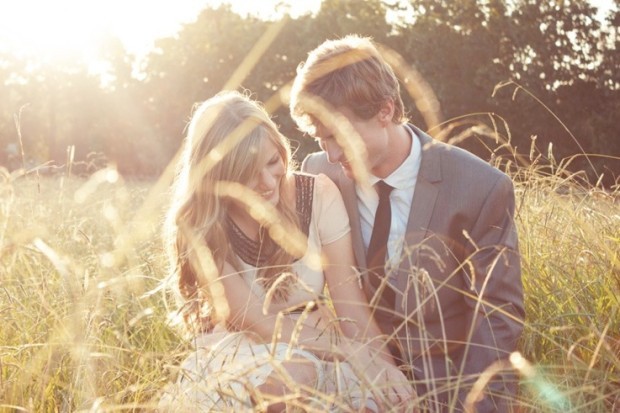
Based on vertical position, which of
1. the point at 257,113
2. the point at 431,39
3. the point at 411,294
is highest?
the point at 257,113

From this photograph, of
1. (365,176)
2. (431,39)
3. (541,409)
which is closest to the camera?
(541,409)

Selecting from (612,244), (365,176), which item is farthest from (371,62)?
(612,244)

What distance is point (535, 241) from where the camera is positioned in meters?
3.68

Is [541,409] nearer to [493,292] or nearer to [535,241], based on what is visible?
[493,292]

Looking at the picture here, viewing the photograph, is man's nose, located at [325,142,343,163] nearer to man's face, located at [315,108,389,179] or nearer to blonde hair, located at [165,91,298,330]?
man's face, located at [315,108,389,179]

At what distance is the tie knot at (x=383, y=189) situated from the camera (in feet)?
11.2

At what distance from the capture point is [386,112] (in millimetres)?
3420

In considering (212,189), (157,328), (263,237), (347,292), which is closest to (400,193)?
(347,292)

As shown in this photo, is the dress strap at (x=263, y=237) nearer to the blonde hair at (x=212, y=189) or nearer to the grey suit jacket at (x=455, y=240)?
the blonde hair at (x=212, y=189)

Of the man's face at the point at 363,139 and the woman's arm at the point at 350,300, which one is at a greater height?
the man's face at the point at 363,139

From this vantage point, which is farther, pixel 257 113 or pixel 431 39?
pixel 431 39

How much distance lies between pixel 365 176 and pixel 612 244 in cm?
112

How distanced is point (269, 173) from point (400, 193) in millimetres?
598

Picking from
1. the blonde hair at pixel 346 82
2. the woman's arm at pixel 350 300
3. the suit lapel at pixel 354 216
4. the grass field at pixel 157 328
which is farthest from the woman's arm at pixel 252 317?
the blonde hair at pixel 346 82
